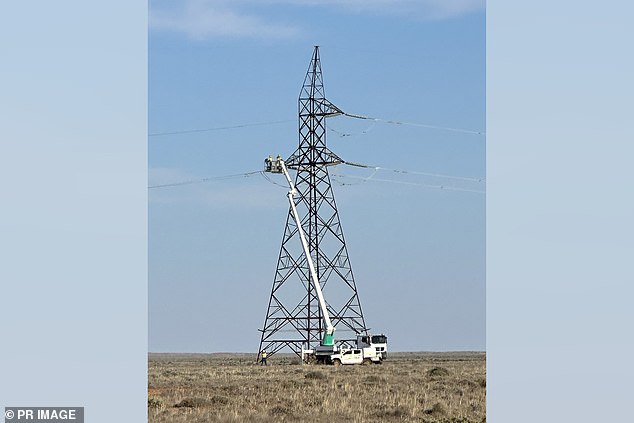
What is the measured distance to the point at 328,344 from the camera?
50031mm

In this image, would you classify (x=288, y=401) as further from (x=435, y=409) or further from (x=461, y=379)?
(x=461, y=379)

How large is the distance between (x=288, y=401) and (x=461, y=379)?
10.9 metres

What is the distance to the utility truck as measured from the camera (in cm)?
4909

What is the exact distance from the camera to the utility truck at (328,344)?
1933 inches
